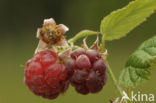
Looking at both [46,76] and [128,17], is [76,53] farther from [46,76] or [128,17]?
[128,17]

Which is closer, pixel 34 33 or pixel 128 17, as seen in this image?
pixel 128 17

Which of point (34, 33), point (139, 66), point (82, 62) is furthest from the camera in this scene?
point (34, 33)

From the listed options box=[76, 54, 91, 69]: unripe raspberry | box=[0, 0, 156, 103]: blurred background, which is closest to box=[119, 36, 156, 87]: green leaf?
box=[76, 54, 91, 69]: unripe raspberry

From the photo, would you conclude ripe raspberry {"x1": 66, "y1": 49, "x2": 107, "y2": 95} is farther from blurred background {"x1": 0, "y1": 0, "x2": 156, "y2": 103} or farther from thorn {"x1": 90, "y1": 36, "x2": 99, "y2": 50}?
blurred background {"x1": 0, "y1": 0, "x2": 156, "y2": 103}

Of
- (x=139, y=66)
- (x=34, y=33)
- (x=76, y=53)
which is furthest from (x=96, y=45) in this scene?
(x=34, y=33)

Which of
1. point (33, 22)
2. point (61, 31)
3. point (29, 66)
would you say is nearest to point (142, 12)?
point (61, 31)

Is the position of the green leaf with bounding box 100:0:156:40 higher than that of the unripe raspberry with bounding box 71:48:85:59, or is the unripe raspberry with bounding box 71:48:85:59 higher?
the green leaf with bounding box 100:0:156:40
